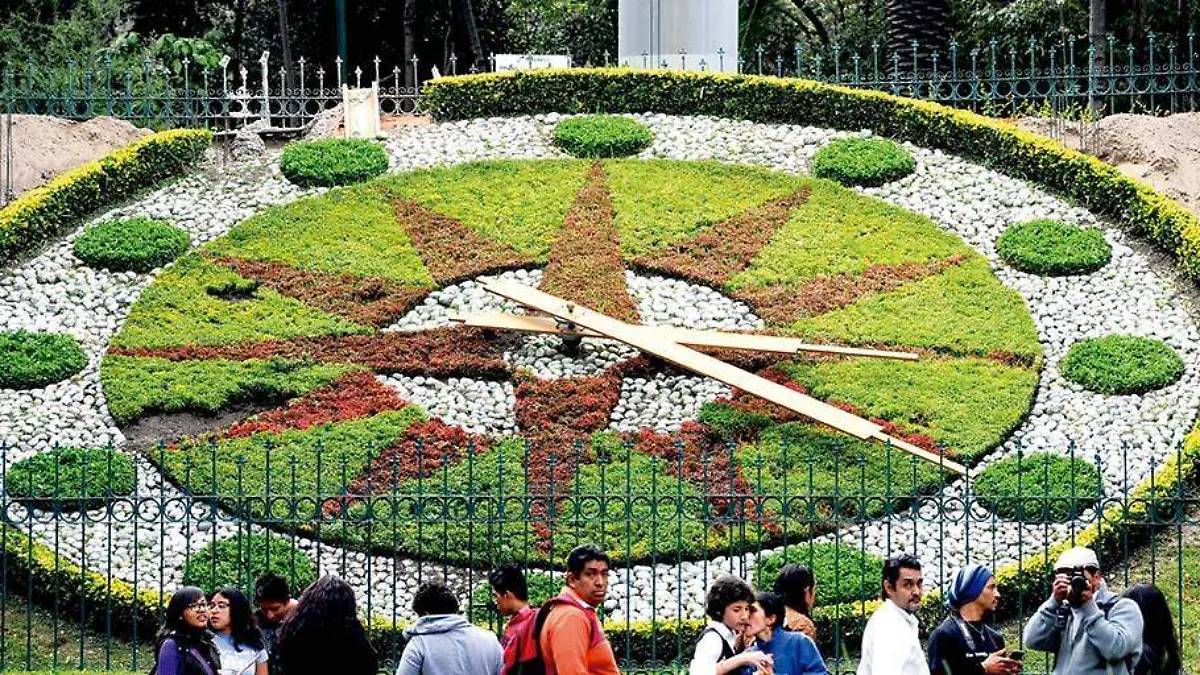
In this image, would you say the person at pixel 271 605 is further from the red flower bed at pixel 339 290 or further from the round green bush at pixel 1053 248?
the round green bush at pixel 1053 248

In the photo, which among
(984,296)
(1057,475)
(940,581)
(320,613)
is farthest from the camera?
(984,296)

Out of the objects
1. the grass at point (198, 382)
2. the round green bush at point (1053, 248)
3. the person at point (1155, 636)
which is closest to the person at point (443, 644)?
the person at point (1155, 636)

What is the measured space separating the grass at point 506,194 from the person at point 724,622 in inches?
438

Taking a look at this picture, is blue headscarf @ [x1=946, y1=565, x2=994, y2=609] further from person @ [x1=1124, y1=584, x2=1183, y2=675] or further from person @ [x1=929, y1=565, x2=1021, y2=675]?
person @ [x1=1124, y1=584, x2=1183, y2=675]

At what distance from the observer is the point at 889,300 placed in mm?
19953

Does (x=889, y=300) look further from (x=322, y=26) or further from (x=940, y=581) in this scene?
(x=322, y=26)

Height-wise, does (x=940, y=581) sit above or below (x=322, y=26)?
below

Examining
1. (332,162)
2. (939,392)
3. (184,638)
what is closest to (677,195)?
(332,162)

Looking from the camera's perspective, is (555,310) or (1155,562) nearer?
(1155,562)

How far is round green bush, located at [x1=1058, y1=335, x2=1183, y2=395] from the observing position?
18.2 m

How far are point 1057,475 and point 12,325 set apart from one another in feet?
29.2

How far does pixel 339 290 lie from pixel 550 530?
532cm

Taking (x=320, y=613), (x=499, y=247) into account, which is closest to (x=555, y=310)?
(x=499, y=247)

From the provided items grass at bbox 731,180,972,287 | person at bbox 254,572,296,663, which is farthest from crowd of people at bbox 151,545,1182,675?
grass at bbox 731,180,972,287
